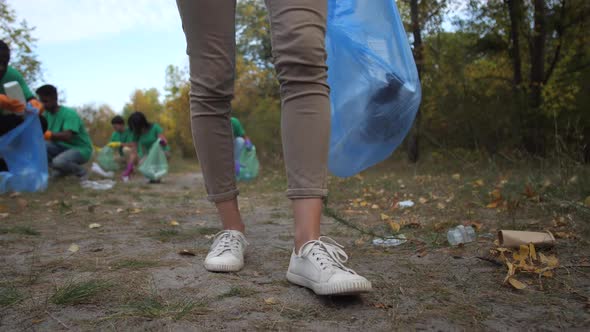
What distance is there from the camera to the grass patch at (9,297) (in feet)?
3.46

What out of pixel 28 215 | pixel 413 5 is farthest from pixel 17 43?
pixel 413 5

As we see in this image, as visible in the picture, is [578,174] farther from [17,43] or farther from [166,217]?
[17,43]

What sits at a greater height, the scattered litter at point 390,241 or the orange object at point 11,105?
the orange object at point 11,105

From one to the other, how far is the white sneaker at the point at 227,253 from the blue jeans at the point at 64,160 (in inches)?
180

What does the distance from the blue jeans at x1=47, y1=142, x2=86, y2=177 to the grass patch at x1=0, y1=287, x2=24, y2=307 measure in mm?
4671

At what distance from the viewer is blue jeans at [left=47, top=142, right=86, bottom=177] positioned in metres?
5.34

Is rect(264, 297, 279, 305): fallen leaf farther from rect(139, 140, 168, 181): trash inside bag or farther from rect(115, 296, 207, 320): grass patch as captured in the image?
rect(139, 140, 168, 181): trash inside bag

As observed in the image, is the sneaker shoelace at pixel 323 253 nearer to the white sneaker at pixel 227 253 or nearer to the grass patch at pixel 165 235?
the white sneaker at pixel 227 253

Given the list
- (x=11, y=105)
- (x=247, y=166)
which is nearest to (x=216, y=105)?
(x=11, y=105)

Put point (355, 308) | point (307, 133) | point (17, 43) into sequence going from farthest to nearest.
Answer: point (17, 43)
point (307, 133)
point (355, 308)

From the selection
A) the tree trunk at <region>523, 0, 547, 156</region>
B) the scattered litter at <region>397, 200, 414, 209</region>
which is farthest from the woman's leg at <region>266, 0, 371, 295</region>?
the tree trunk at <region>523, 0, 547, 156</region>

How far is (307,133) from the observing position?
4.15 ft

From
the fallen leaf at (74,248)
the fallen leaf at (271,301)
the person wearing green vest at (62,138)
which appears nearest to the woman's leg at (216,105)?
the fallen leaf at (271,301)

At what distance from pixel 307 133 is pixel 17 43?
27.6ft
